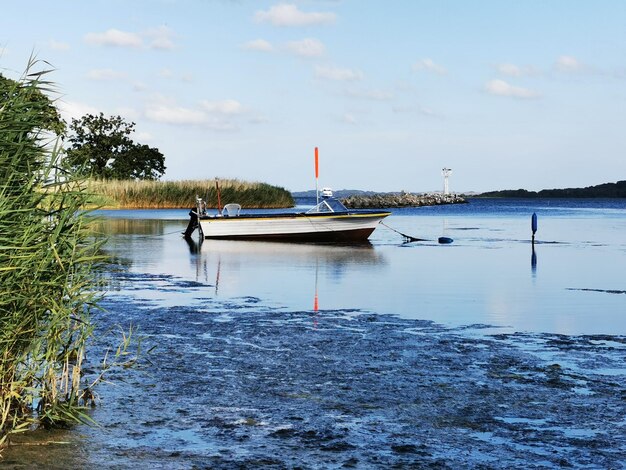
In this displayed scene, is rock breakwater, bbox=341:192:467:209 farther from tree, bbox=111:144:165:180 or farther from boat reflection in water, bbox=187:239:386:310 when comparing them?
Result: boat reflection in water, bbox=187:239:386:310

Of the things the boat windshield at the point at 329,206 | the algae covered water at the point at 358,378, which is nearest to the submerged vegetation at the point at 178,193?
the boat windshield at the point at 329,206

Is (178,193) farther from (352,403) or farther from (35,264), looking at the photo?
(35,264)

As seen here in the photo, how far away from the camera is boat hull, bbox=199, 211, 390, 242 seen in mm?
39031

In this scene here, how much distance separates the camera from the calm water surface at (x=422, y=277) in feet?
55.3

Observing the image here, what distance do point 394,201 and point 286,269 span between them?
117 meters

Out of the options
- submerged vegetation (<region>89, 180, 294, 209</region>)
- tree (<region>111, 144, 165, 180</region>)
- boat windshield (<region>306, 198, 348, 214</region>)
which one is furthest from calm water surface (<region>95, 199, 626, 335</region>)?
tree (<region>111, 144, 165, 180</region>)

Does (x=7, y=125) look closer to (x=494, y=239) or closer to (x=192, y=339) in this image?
(x=192, y=339)

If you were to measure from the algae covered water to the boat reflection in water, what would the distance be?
204 mm

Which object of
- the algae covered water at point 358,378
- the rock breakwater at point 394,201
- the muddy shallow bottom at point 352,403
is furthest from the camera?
the rock breakwater at point 394,201

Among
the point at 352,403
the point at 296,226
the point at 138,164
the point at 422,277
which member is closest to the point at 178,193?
the point at 138,164

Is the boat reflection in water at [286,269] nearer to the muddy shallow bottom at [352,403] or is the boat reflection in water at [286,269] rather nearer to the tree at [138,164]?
the muddy shallow bottom at [352,403]

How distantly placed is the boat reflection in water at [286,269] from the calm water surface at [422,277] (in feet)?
0.09

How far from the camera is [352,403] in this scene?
909 centimetres

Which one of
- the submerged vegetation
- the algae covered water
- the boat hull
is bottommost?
the algae covered water
